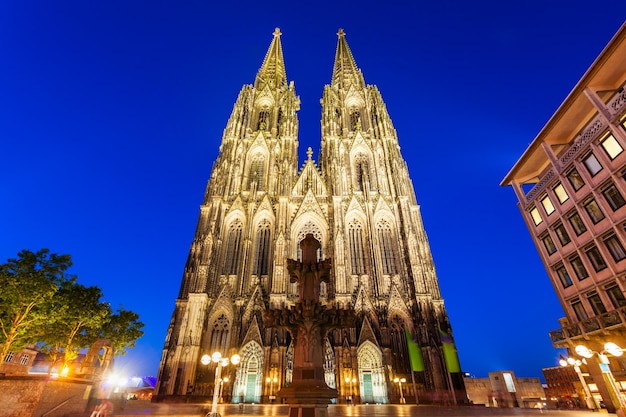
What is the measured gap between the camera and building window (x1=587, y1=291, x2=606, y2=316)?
50.7ft

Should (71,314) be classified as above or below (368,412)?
above

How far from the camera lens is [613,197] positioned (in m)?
15.1

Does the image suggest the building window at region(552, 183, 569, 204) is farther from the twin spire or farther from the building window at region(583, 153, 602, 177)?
the twin spire

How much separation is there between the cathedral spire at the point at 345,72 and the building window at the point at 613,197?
3308cm

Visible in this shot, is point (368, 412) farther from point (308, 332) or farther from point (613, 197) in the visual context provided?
point (613, 197)

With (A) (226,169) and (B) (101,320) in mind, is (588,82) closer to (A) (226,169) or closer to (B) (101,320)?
(A) (226,169)

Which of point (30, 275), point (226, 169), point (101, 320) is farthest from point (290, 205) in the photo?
point (30, 275)

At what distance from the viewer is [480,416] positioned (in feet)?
36.7

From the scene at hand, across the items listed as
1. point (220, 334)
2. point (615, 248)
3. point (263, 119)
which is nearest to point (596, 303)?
point (615, 248)

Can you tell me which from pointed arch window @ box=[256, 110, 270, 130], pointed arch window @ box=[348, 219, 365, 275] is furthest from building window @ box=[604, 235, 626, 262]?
pointed arch window @ box=[256, 110, 270, 130]

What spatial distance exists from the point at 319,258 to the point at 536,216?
1609cm

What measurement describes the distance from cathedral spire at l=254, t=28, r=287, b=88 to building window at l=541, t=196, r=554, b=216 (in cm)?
3448

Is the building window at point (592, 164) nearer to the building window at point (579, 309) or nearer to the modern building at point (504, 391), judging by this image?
the building window at point (579, 309)

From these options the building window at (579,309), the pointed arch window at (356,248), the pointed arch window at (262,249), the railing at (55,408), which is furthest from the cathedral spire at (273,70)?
the railing at (55,408)
